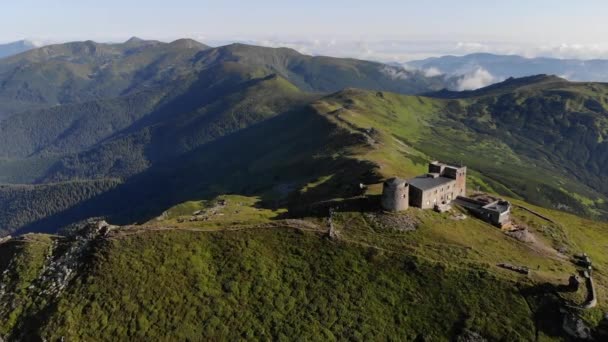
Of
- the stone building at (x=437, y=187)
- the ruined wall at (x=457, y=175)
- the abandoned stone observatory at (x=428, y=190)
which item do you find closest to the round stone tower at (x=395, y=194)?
the abandoned stone observatory at (x=428, y=190)

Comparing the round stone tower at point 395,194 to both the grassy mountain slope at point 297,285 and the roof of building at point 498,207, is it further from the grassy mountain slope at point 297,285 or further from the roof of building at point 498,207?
the roof of building at point 498,207

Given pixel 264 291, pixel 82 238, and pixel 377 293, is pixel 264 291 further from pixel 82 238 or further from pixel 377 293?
pixel 82 238

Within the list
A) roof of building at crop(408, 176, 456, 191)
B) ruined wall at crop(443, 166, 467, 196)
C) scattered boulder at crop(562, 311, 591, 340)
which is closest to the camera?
scattered boulder at crop(562, 311, 591, 340)

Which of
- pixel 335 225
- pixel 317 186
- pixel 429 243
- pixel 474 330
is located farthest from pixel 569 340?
pixel 317 186

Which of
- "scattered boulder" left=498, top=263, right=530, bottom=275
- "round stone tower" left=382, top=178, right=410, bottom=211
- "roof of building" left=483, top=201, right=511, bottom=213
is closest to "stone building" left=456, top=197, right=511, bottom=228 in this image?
"roof of building" left=483, top=201, right=511, bottom=213

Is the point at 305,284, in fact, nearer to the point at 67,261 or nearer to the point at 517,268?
the point at 517,268

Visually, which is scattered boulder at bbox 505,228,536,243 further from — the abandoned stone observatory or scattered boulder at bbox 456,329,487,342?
scattered boulder at bbox 456,329,487,342

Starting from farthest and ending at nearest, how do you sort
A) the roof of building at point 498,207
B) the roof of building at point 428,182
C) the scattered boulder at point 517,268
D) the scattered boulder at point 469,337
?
the roof of building at point 498,207
the roof of building at point 428,182
the scattered boulder at point 517,268
the scattered boulder at point 469,337

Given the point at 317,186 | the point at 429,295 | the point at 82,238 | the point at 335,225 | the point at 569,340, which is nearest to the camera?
the point at 569,340
